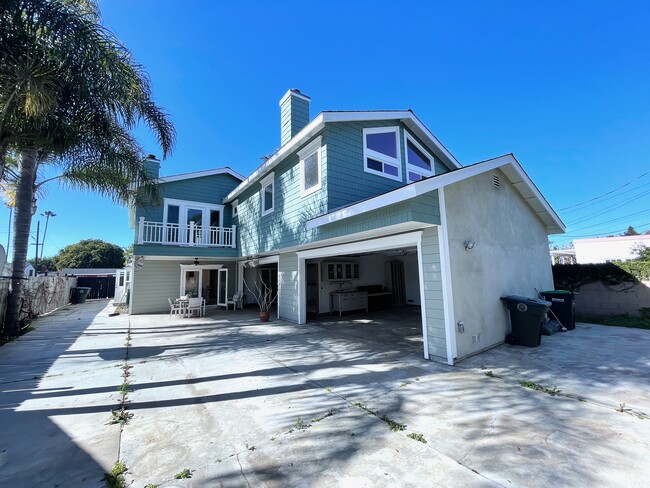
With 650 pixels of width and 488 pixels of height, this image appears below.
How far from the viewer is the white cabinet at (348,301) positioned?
1212 centimetres

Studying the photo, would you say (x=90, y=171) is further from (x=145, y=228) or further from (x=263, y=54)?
(x=263, y=54)

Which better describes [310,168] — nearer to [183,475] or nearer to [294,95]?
[294,95]

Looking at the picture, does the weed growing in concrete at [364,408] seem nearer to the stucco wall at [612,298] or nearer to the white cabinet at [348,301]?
the white cabinet at [348,301]

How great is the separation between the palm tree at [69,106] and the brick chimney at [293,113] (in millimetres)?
3594

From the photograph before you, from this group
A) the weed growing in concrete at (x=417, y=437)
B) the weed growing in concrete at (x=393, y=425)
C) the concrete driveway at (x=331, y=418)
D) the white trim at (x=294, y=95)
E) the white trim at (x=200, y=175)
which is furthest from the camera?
the white trim at (x=200, y=175)

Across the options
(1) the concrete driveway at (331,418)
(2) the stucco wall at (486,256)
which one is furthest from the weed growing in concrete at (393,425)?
(2) the stucco wall at (486,256)

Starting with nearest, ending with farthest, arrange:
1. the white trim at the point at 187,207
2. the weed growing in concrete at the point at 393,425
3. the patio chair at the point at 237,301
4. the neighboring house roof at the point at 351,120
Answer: the weed growing in concrete at the point at 393,425
the neighboring house roof at the point at 351,120
the white trim at the point at 187,207
the patio chair at the point at 237,301

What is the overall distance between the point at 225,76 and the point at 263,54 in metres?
1.85

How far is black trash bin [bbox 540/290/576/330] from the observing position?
8.16 metres

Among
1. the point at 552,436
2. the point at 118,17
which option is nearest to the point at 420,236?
the point at 552,436

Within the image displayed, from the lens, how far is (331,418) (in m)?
3.38

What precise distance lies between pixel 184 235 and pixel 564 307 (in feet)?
47.0

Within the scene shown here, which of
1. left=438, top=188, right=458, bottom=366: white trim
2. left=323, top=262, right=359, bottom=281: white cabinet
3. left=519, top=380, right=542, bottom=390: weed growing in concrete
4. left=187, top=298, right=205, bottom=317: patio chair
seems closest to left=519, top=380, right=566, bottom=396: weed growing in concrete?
left=519, top=380, right=542, bottom=390: weed growing in concrete

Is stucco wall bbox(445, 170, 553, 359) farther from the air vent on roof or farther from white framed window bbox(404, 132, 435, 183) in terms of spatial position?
white framed window bbox(404, 132, 435, 183)
